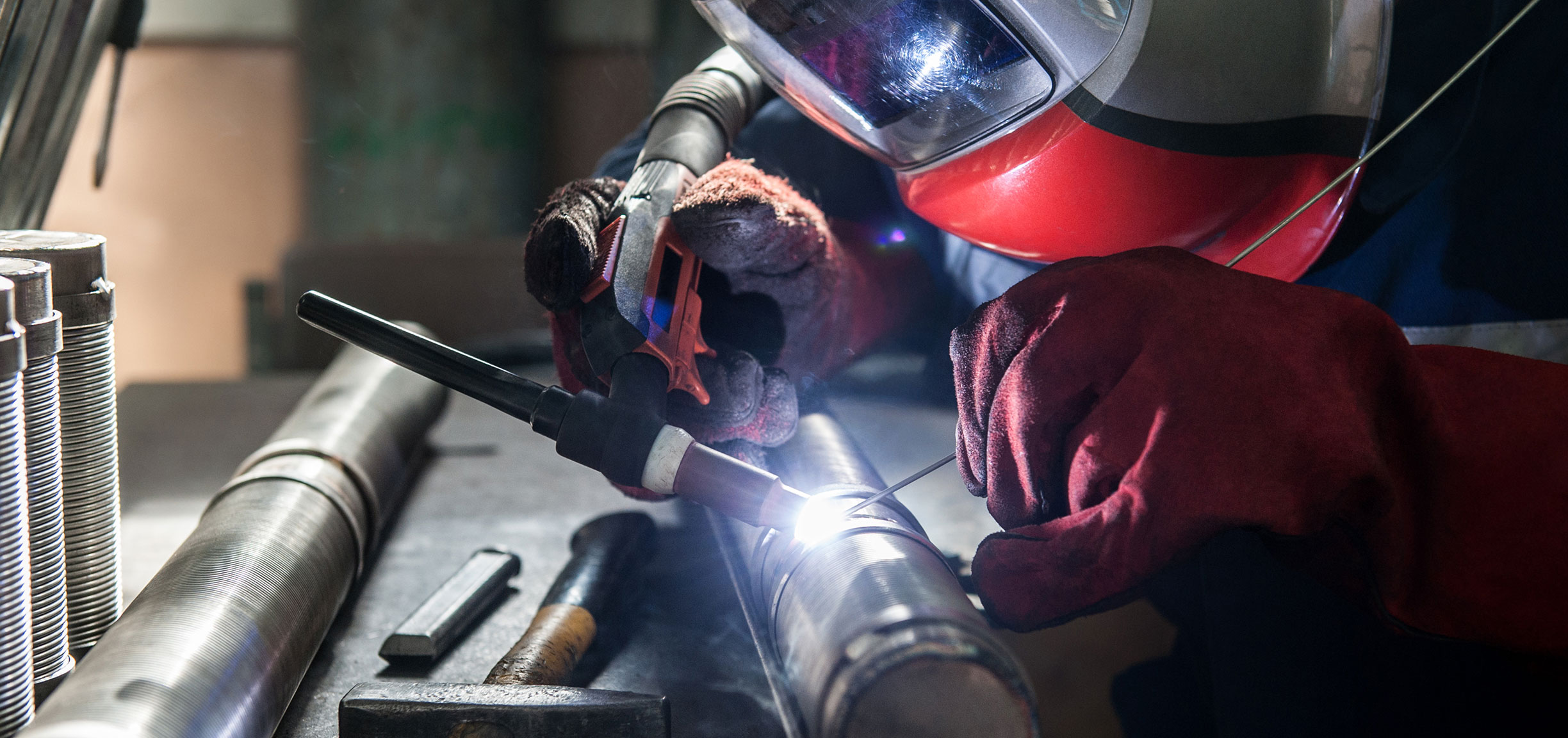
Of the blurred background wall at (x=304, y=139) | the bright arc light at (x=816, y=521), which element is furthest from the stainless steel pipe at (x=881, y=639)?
the blurred background wall at (x=304, y=139)

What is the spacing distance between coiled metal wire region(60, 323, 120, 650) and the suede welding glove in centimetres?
27

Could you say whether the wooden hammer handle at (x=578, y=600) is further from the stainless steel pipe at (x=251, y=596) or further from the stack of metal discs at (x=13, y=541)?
the stack of metal discs at (x=13, y=541)

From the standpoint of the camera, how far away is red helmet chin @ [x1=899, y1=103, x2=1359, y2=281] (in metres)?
0.56

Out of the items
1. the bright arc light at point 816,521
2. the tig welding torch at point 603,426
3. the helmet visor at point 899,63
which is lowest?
the bright arc light at point 816,521

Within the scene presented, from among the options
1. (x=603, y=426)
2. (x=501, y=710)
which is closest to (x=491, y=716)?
(x=501, y=710)

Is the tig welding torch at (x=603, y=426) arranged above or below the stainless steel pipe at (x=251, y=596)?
above

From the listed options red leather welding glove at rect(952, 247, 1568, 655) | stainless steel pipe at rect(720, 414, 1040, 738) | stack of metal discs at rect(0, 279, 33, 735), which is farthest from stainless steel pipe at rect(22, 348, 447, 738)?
red leather welding glove at rect(952, 247, 1568, 655)

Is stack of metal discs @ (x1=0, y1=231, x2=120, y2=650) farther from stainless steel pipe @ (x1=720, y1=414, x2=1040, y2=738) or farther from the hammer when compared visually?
stainless steel pipe @ (x1=720, y1=414, x2=1040, y2=738)

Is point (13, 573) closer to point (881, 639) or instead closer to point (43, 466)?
point (43, 466)

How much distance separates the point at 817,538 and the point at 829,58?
293 millimetres

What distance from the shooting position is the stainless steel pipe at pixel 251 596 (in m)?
0.45

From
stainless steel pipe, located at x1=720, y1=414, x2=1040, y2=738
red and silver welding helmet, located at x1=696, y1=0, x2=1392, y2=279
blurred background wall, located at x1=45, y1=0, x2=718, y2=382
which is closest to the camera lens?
stainless steel pipe, located at x1=720, y1=414, x2=1040, y2=738

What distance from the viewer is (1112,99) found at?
542 millimetres

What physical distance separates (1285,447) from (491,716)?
0.41 m
